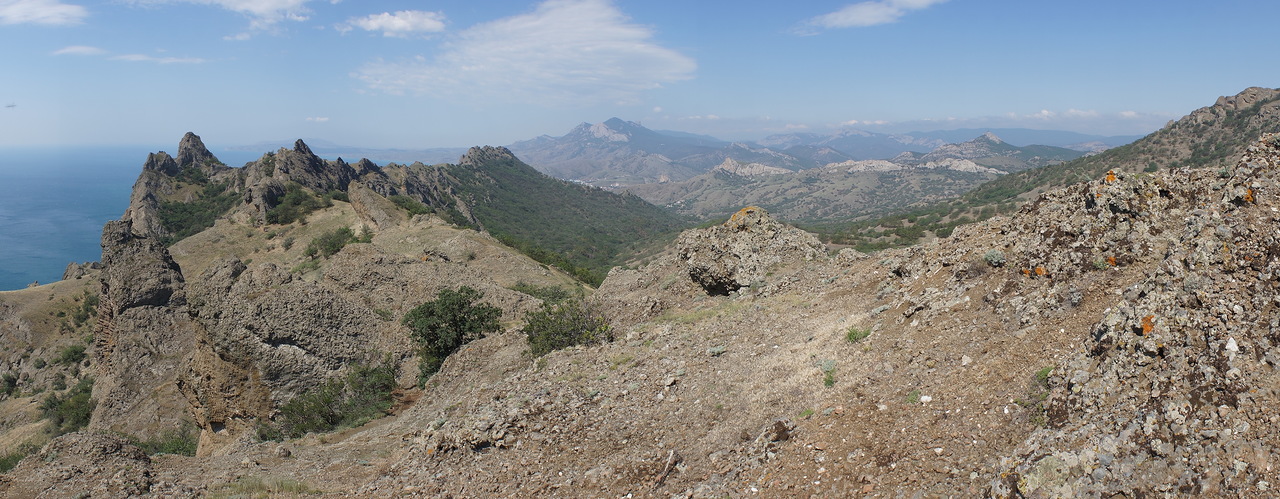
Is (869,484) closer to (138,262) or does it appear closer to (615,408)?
(615,408)

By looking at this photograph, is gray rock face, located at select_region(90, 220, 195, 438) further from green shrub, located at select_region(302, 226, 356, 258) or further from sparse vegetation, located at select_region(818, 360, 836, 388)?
sparse vegetation, located at select_region(818, 360, 836, 388)

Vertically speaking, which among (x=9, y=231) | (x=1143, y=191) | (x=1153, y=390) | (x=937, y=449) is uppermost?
(x=1143, y=191)

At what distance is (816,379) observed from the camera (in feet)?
32.4

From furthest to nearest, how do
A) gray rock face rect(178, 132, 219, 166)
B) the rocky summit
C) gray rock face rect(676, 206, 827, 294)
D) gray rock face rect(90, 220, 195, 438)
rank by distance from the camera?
gray rock face rect(178, 132, 219, 166)
gray rock face rect(90, 220, 195, 438)
gray rock face rect(676, 206, 827, 294)
the rocky summit

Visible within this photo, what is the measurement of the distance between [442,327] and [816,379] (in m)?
15.1

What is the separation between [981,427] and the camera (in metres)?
6.99

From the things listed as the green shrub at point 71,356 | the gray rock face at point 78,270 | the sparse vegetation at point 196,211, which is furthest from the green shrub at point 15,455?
the sparse vegetation at point 196,211

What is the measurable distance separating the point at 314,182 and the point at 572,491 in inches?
3172

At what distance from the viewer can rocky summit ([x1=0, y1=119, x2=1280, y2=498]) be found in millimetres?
5848

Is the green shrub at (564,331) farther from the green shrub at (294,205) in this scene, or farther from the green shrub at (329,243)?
the green shrub at (294,205)

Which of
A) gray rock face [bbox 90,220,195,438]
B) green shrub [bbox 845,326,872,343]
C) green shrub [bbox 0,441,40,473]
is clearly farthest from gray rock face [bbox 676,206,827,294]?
green shrub [bbox 0,441,40,473]

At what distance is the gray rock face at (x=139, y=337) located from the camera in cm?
2148

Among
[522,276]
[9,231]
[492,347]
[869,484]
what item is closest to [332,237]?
[522,276]

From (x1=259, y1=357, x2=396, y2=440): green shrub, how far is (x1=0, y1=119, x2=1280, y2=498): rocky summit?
0.20 m
